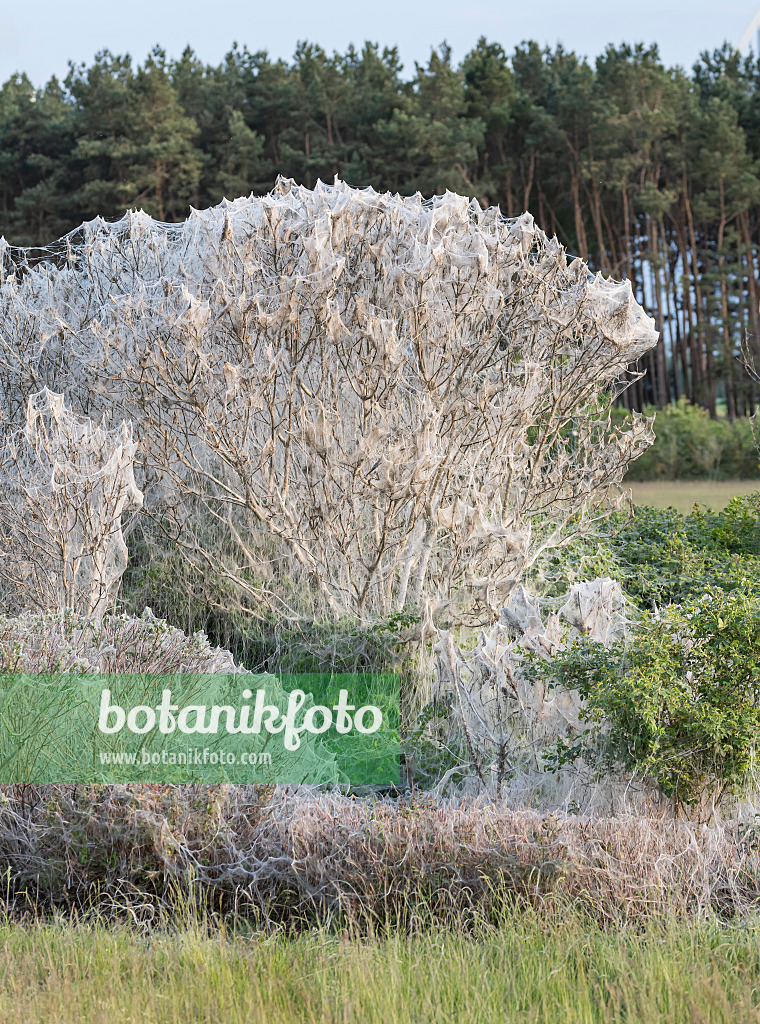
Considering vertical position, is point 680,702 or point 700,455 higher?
point 700,455

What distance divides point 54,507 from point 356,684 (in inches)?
75.7

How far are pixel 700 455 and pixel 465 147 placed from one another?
28.7ft

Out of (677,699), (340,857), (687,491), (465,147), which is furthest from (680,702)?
(465,147)

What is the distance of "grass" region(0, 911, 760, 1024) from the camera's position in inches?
98.4

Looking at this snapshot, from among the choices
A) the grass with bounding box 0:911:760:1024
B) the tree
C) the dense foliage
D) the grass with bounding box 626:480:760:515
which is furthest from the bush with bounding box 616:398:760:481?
the grass with bounding box 0:911:760:1024

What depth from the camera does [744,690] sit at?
3.52m

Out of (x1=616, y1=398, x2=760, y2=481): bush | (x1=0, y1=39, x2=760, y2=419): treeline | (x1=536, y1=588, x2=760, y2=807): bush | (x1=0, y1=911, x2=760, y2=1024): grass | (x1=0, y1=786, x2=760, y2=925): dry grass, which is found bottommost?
(x1=0, y1=911, x2=760, y2=1024): grass

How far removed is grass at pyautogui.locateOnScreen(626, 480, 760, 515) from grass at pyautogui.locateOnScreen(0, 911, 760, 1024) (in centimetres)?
1141

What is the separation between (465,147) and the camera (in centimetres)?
2128

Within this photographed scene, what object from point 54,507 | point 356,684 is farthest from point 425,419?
point 54,507

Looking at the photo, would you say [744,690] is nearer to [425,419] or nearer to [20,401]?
[425,419]

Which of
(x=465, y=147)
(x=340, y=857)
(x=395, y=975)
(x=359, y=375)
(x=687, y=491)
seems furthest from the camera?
(x=465, y=147)

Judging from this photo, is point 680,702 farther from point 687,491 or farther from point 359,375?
point 687,491

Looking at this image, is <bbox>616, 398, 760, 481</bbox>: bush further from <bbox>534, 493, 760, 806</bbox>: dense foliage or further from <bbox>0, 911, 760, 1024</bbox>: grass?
<bbox>0, 911, 760, 1024</bbox>: grass
